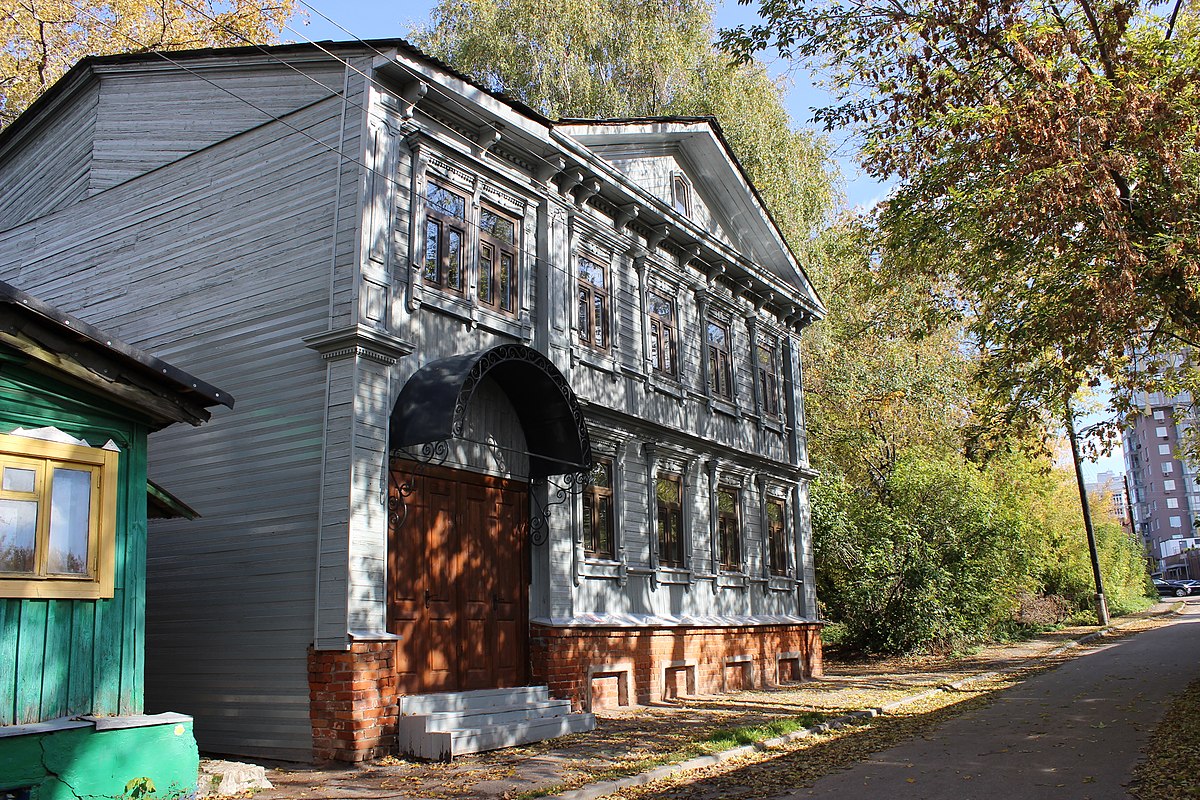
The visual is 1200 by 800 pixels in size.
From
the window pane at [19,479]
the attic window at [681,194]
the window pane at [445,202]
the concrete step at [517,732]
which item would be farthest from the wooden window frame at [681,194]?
the window pane at [19,479]

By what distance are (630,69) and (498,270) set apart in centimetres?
1779

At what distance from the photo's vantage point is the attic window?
64.2ft

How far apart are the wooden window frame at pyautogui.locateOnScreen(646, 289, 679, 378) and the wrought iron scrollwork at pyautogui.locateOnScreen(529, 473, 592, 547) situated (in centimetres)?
392

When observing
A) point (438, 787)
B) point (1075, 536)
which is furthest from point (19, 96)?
point (1075, 536)

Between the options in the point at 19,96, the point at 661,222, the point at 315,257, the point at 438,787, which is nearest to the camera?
the point at 438,787

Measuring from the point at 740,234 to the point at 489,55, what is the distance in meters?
11.3

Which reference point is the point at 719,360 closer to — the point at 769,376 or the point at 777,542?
the point at 769,376

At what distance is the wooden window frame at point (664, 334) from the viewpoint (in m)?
18.0

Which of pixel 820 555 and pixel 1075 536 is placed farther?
pixel 1075 536

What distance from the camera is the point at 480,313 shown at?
13.4 metres

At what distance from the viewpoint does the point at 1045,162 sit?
12430 mm

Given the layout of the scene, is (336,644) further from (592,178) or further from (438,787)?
(592,178)

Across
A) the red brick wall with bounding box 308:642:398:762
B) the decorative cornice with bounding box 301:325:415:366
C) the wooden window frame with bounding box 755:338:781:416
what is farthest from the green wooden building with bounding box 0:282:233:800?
the wooden window frame with bounding box 755:338:781:416

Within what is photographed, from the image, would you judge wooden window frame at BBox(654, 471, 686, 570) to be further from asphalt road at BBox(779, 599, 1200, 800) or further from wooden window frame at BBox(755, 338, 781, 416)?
asphalt road at BBox(779, 599, 1200, 800)
